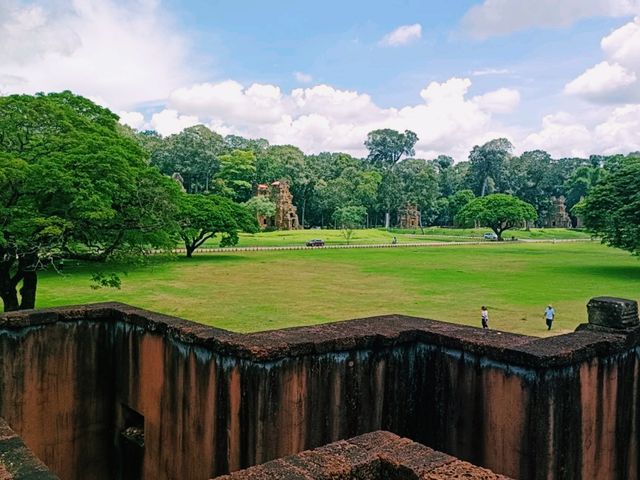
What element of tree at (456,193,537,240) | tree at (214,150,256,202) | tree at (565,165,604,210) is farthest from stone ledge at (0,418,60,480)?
tree at (565,165,604,210)

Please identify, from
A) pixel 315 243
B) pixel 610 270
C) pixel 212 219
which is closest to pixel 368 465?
pixel 610 270

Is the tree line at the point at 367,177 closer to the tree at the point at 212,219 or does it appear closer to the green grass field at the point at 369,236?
the green grass field at the point at 369,236

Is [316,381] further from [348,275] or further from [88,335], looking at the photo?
[348,275]

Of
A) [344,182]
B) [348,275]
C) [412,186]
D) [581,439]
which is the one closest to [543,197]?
[412,186]

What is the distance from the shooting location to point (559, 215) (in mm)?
87625

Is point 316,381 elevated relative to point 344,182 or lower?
lower

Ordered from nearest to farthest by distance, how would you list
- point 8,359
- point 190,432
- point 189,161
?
point 190,432 → point 8,359 → point 189,161

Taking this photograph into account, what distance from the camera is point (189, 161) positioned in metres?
73.9

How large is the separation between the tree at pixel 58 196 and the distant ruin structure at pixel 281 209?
52.6 metres

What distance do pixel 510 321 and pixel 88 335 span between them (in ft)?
45.6

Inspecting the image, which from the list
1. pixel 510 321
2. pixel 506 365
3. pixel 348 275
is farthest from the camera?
pixel 348 275

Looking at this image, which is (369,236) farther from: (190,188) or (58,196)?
(58,196)

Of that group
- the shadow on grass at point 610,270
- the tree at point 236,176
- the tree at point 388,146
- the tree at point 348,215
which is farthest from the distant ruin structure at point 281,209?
the shadow on grass at point 610,270

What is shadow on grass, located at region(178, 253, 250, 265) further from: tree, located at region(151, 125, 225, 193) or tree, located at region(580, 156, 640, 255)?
tree, located at region(151, 125, 225, 193)
